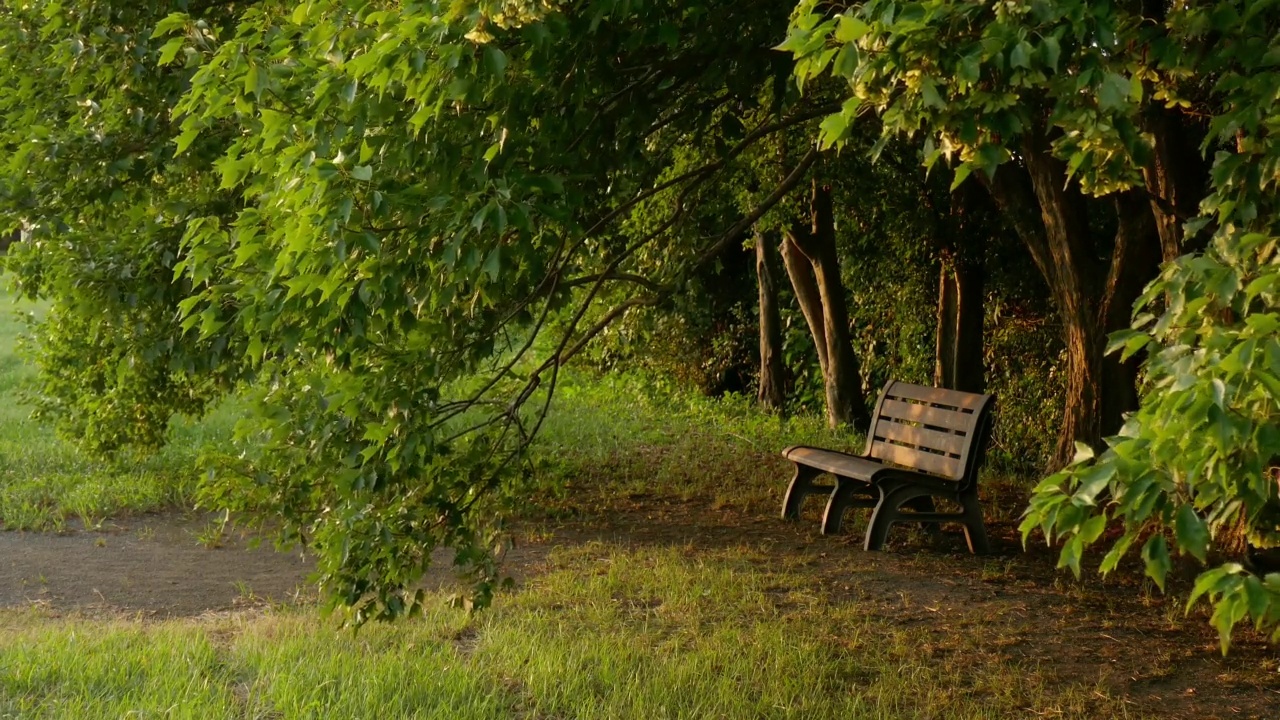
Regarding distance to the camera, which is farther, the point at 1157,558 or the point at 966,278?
the point at 966,278

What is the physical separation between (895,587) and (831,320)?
6.31 meters

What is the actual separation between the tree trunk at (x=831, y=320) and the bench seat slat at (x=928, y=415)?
419 centimetres

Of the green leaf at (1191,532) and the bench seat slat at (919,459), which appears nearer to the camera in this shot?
the green leaf at (1191,532)

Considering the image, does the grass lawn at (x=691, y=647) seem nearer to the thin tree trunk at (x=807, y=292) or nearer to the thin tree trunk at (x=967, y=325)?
the thin tree trunk at (x=967, y=325)

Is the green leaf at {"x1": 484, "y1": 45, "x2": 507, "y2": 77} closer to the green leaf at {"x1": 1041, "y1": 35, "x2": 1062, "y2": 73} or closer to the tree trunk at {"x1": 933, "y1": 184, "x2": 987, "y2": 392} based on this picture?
the green leaf at {"x1": 1041, "y1": 35, "x2": 1062, "y2": 73}

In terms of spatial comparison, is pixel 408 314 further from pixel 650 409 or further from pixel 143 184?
pixel 650 409

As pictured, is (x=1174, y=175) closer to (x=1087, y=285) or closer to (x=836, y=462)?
(x=1087, y=285)

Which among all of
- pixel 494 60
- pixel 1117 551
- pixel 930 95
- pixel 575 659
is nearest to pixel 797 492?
pixel 575 659

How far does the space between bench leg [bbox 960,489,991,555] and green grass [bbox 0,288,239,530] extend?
17.0 ft

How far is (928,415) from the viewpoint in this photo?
8586 mm

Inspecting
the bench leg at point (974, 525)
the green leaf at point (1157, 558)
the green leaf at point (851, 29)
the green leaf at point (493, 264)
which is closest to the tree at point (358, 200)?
the green leaf at point (493, 264)

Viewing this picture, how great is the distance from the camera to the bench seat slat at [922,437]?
8.19 metres

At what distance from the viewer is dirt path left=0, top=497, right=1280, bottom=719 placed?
5922mm

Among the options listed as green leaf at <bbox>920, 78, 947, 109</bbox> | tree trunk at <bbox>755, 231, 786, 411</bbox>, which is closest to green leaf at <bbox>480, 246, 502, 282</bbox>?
green leaf at <bbox>920, 78, 947, 109</bbox>
